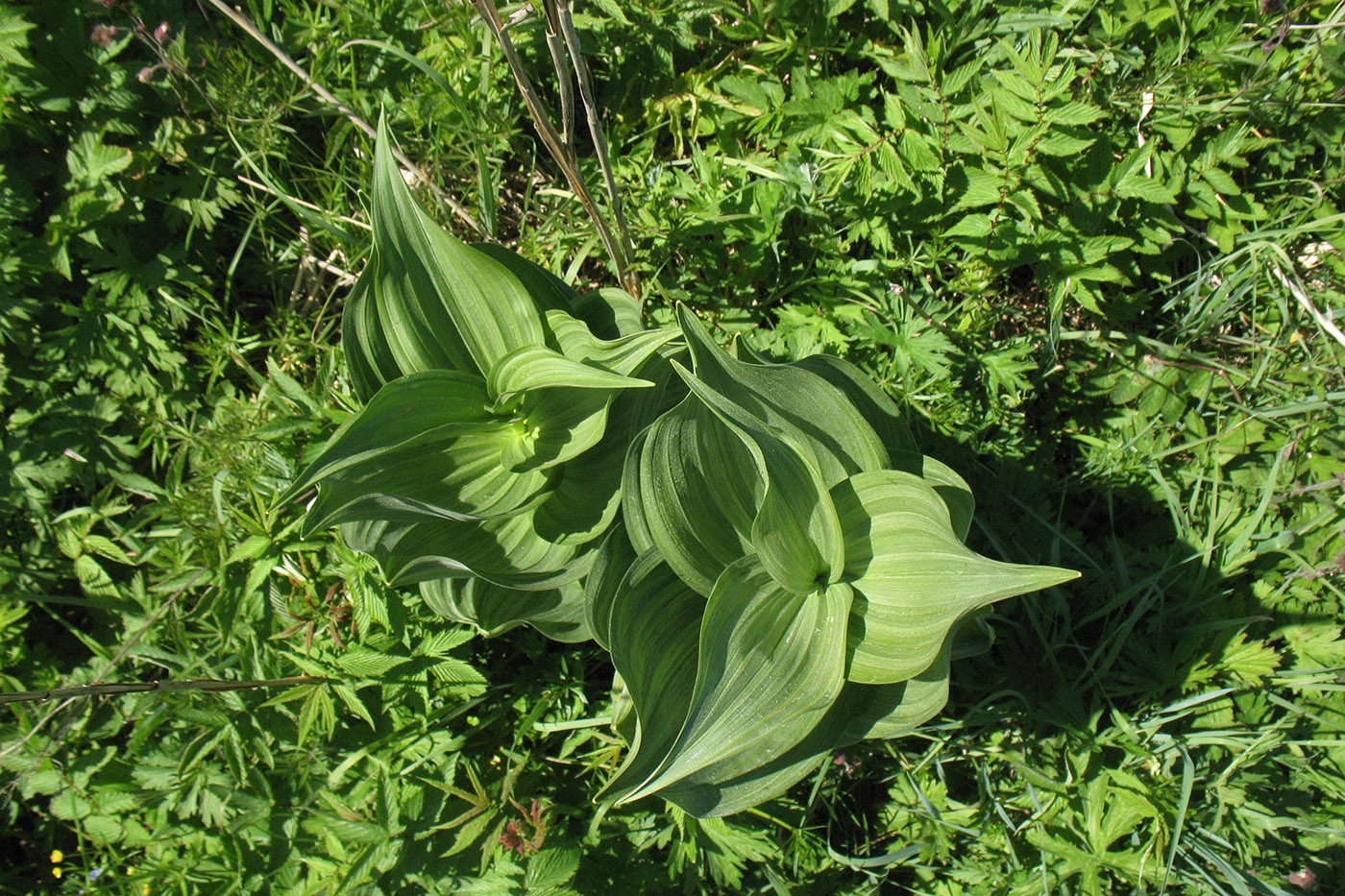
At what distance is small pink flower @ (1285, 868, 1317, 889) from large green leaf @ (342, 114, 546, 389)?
79.2 inches

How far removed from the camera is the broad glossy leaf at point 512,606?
1.46 meters

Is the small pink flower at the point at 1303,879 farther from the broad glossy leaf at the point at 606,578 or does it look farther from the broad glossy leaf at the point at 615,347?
the broad glossy leaf at the point at 615,347

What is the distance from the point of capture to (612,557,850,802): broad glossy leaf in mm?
1110

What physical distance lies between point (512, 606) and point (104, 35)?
1860 millimetres

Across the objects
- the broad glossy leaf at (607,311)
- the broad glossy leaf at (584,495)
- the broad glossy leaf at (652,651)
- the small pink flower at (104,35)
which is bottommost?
the broad glossy leaf at (652,651)

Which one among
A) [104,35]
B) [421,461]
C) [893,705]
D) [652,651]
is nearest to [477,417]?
[421,461]

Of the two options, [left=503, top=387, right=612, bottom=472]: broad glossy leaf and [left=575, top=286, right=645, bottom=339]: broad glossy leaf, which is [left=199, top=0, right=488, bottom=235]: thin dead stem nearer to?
[left=575, top=286, right=645, bottom=339]: broad glossy leaf

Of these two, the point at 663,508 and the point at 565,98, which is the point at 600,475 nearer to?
the point at 663,508

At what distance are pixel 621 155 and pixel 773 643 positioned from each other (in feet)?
4.89

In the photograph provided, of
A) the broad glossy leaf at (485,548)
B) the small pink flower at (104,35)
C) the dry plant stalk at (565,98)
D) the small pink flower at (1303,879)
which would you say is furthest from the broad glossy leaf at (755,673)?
the small pink flower at (104,35)

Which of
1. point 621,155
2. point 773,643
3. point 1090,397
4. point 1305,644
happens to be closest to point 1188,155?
point 1090,397

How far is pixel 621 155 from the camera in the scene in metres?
2.15

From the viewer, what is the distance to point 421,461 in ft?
4.21

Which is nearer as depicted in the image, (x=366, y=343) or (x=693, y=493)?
(x=693, y=493)
